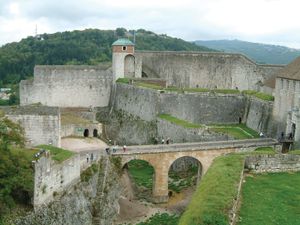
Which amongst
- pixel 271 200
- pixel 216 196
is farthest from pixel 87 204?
pixel 271 200

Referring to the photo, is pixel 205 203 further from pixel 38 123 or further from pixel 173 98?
pixel 173 98

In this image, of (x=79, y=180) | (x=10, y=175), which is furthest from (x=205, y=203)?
(x=79, y=180)

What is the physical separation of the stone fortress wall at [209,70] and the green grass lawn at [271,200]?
111 feet

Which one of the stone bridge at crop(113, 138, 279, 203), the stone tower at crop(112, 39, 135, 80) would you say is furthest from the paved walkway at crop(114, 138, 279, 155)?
the stone tower at crop(112, 39, 135, 80)

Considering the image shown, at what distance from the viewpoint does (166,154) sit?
36.8 metres

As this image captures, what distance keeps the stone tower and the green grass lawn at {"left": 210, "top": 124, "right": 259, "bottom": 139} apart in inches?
554

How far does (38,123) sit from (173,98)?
18752mm

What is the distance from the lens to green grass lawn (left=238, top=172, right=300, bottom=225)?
52.3ft

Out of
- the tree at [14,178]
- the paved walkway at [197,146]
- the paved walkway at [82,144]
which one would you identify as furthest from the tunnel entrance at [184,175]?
the tree at [14,178]

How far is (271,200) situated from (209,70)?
40.2m

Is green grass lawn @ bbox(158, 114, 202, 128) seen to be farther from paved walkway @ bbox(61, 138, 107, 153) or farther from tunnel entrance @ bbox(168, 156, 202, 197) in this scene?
paved walkway @ bbox(61, 138, 107, 153)

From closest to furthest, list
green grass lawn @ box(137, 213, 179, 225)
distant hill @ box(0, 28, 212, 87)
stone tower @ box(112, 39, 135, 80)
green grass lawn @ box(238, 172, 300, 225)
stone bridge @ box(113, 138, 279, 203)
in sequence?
green grass lawn @ box(238, 172, 300, 225)
green grass lawn @ box(137, 213, 179, 225)
stone bridge @ box(113, 138, 279, 203)
stone tower @ box(112, 39, 135, 80)
distant hill @ box(0, 28, 212, 87)

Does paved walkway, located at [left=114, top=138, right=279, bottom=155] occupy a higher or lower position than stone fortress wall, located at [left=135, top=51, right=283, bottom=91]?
lower

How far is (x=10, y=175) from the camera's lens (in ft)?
75.3
